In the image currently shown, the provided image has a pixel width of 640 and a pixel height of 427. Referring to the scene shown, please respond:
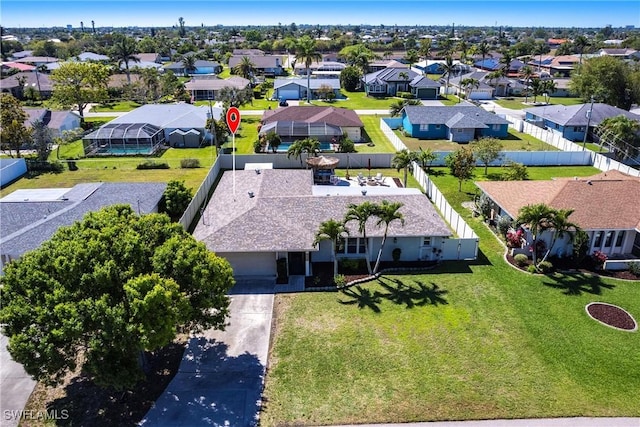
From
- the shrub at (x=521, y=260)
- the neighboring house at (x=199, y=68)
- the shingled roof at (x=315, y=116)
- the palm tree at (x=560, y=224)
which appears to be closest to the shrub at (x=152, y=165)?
the shingled roof at (x=315, y=116)

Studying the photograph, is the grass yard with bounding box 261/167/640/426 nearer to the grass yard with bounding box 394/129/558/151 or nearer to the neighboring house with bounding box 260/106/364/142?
the grass yard with bounding box 394/129/558/151

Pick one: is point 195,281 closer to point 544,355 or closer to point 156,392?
point 156,392

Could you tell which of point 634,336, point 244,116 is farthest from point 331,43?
point 634,336

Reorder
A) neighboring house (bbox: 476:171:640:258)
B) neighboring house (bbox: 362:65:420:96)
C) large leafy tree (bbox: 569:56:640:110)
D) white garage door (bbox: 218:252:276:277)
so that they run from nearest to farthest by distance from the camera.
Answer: white garage door (bbox: 218:252:276:277), neighboring house (bbox: 476:171:640:258), large leafy tree (bbox: 569:56:640:110), neighboring house (bbox: 362:65:420:96)

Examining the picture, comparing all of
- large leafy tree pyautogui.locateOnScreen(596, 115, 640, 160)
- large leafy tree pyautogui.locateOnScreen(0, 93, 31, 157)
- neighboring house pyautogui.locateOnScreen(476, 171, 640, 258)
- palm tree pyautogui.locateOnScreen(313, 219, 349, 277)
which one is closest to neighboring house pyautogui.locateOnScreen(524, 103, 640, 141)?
large leafy tree pyautogui.locateOnScreen(596, 115, 640, 160)

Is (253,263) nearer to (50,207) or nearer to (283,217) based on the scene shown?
(283,217)

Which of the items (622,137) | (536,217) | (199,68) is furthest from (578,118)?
(199,68)

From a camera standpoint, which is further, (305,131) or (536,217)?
(305,131)
